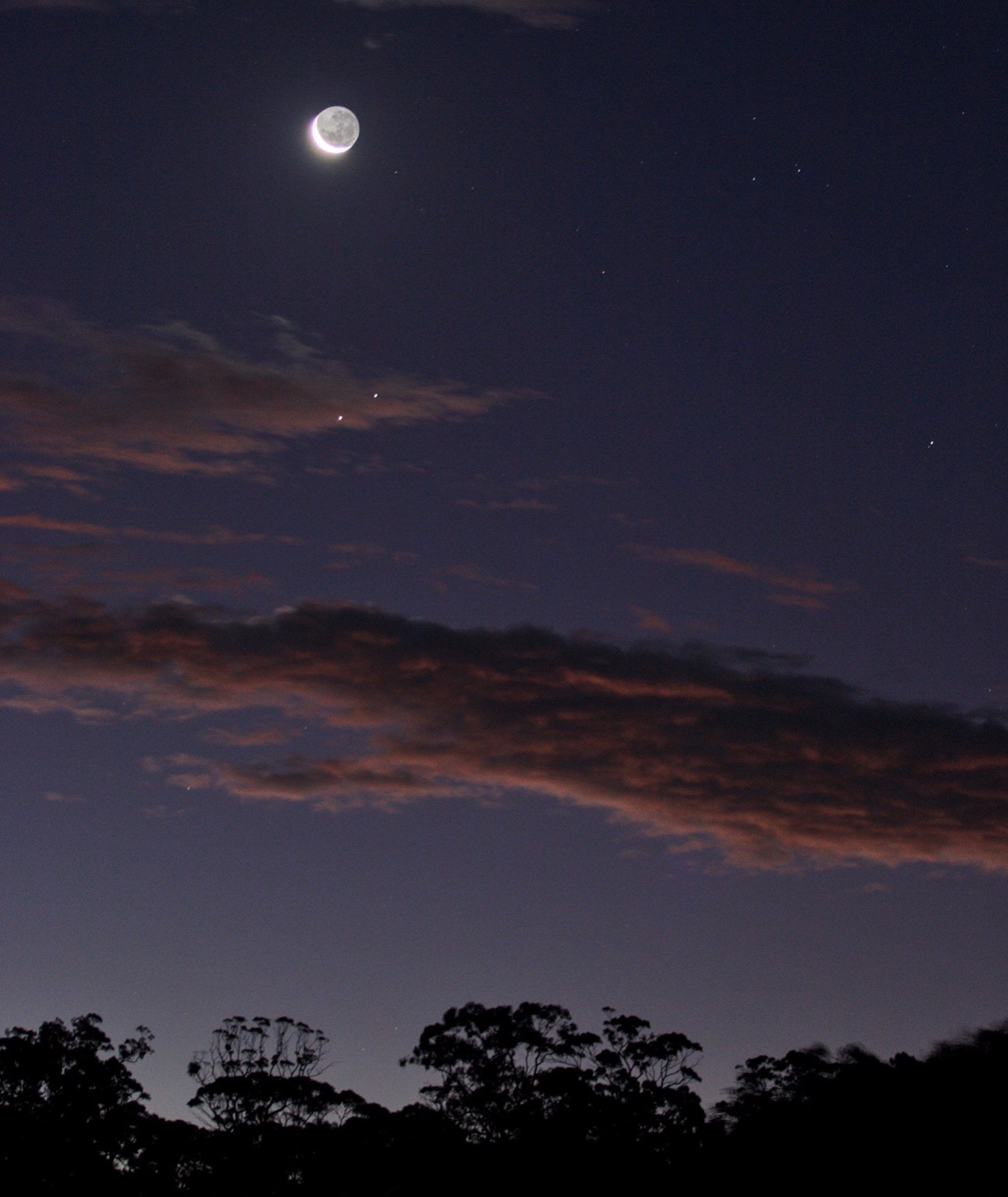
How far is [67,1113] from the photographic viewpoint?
7069 cm

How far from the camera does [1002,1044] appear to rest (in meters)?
26.2

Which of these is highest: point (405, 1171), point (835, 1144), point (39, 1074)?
point (39, 1074)

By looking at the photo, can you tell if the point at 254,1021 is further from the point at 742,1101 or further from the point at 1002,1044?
the point at 1002,1044

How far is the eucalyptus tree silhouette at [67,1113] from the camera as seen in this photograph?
221 ft

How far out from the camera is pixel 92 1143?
69875mm

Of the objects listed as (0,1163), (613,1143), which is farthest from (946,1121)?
(0,1163)

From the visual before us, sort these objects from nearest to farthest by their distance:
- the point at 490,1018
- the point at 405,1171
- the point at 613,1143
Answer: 1. the point at 613,1143
2. the point at 405,1171
3. the point at 490,1018

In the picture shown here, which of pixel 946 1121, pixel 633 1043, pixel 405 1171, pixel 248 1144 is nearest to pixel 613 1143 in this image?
pixel 405 1171

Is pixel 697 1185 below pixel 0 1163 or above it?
below

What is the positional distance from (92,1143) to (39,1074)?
4.52 metres

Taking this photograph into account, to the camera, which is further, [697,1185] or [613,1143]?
[613,1143]

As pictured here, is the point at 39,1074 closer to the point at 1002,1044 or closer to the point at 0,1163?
the point at 0,1163

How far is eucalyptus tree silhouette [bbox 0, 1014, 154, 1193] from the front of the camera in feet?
221

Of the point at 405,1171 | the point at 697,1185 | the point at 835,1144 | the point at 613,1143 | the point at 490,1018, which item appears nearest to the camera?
the point at 835,1144
